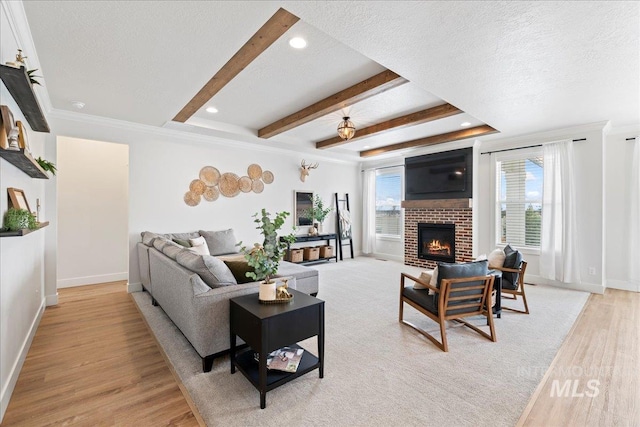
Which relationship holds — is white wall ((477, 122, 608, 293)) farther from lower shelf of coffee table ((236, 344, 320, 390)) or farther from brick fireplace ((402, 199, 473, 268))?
lower shelf of coffee table ((236, 344, 320, 390))

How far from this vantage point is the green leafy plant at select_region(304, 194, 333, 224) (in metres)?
6.73

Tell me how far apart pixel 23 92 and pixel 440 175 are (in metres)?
6.07

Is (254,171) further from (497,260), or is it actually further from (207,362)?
(497,260)

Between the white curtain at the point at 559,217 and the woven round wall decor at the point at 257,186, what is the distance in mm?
5047

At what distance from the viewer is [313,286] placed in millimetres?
3863

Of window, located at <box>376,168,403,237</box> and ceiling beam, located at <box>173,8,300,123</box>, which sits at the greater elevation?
ceiling beam, located at <box>173,8,300,123</box>

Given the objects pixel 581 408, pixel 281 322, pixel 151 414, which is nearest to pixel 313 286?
pixel 281 322

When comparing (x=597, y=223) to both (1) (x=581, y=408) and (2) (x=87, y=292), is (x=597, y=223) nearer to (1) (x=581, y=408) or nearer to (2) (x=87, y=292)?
(1) (x=581, y=408)

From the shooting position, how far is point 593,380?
2234 millimetres

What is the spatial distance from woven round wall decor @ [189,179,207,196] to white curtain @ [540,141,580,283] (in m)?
5.82

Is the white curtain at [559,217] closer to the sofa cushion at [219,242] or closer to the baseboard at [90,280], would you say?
the sofa cushion at [219,242]

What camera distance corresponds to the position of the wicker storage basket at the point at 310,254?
6477mm

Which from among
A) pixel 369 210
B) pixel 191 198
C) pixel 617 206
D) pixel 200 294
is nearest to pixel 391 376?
pixel 200 294

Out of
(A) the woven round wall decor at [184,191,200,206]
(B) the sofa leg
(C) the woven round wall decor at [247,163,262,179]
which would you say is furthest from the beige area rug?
(C) the woven round wall decor at [247,163,262,179]
